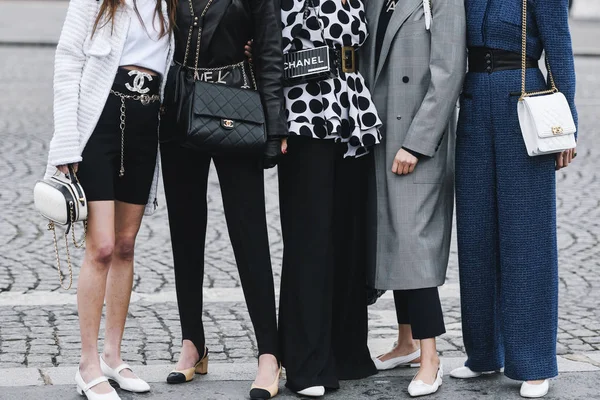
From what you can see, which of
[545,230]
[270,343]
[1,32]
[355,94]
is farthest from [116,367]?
[1,32]

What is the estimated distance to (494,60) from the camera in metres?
4.36

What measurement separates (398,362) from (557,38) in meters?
1.61

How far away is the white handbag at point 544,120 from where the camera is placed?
421 centimetres

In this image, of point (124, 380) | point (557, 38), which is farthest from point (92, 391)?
point (557, 38)

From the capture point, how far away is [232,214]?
4418 mm

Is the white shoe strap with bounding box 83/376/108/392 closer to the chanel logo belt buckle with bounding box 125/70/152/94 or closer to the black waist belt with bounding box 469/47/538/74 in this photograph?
the chanel logo belt buckle with bounding box 125/70/152/94

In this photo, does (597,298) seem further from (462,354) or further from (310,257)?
(310,257)

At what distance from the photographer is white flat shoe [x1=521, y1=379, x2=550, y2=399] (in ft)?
14.5

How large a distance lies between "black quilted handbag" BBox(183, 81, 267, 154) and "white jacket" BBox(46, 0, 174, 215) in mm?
350

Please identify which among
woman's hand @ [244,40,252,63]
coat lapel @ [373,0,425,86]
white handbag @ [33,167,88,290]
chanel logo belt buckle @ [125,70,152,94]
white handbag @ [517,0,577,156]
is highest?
coat lapel @ [373,0,425,86]

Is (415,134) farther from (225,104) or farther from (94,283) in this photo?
(94,283)

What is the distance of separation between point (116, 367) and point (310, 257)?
936mm

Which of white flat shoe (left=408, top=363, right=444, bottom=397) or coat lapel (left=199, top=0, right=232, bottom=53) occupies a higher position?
coat lapel (left=199, top=0, right=232, bottom=53)

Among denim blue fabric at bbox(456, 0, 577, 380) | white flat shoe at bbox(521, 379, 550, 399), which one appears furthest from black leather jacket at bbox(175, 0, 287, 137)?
white flat shoe at bbox(521, 379, 550, 399)
